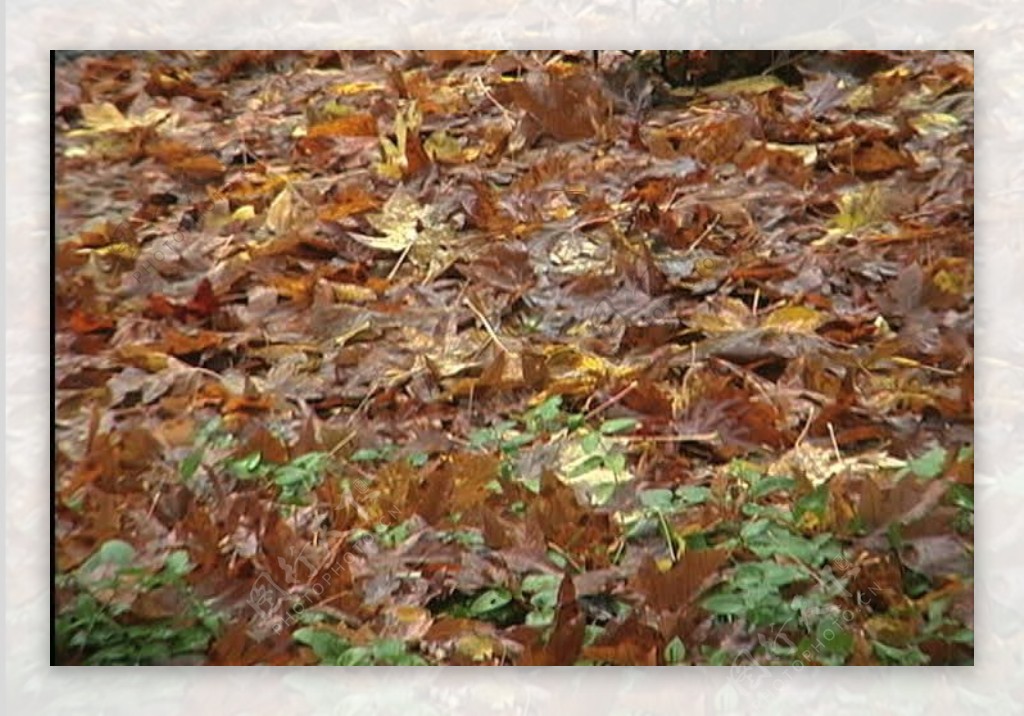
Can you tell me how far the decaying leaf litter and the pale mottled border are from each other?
5cm

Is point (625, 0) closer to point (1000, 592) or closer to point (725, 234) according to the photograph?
point (725, 234)

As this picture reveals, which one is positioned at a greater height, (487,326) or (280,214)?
(280,214)

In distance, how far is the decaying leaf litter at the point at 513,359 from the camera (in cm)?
190

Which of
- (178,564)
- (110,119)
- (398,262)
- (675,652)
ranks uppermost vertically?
(110,119)

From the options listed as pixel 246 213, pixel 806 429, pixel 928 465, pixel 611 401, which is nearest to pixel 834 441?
pixel 806 429

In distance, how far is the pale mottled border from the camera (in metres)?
1.92

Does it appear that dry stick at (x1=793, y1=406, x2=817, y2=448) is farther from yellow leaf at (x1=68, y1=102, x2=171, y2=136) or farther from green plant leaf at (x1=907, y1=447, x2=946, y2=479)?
yellow leaf at (x1=68, y1=102, x2=171, y2=136)

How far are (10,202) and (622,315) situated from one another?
3.44ft

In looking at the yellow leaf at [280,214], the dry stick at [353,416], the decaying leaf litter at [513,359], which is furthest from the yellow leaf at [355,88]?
the dry stick at [353,416]

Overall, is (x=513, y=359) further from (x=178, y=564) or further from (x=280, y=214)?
(x=178, y=564)

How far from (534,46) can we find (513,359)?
532mm

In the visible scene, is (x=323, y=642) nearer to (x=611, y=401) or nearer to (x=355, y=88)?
(x=611, y=401)

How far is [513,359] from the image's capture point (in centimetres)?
192

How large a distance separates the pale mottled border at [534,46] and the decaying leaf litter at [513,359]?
50 millimetres
